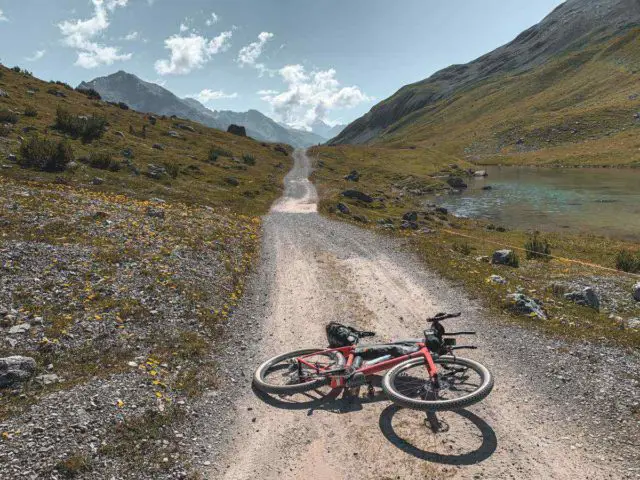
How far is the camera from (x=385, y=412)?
430 inches

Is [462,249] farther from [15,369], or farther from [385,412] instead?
[15,369]

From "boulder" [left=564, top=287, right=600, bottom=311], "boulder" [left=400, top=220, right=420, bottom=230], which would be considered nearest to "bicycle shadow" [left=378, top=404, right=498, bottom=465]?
"boulder" [left=564, top=287, right=600, bottom=311]

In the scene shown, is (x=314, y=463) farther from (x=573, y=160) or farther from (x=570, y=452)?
(x=573, y=160)

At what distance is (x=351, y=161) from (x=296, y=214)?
73550mm

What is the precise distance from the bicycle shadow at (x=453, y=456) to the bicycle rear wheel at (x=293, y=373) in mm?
2163

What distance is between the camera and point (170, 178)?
46.0 metres

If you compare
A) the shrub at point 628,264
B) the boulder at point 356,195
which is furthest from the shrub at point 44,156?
the shrub at point 628,264

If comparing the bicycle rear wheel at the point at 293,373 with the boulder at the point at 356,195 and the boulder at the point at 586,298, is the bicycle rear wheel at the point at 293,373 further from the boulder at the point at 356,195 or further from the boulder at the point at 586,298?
the boulder at the point at 356,195

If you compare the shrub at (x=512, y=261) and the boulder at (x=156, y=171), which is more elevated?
the boulder at (x=156, y=171)

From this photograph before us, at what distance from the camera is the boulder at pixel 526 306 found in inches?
660

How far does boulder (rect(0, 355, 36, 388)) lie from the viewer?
10.4m

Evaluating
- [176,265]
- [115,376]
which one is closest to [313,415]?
[115,376]

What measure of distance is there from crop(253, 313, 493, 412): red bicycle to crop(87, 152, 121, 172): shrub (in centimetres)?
3685

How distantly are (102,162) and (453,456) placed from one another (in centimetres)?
4322
